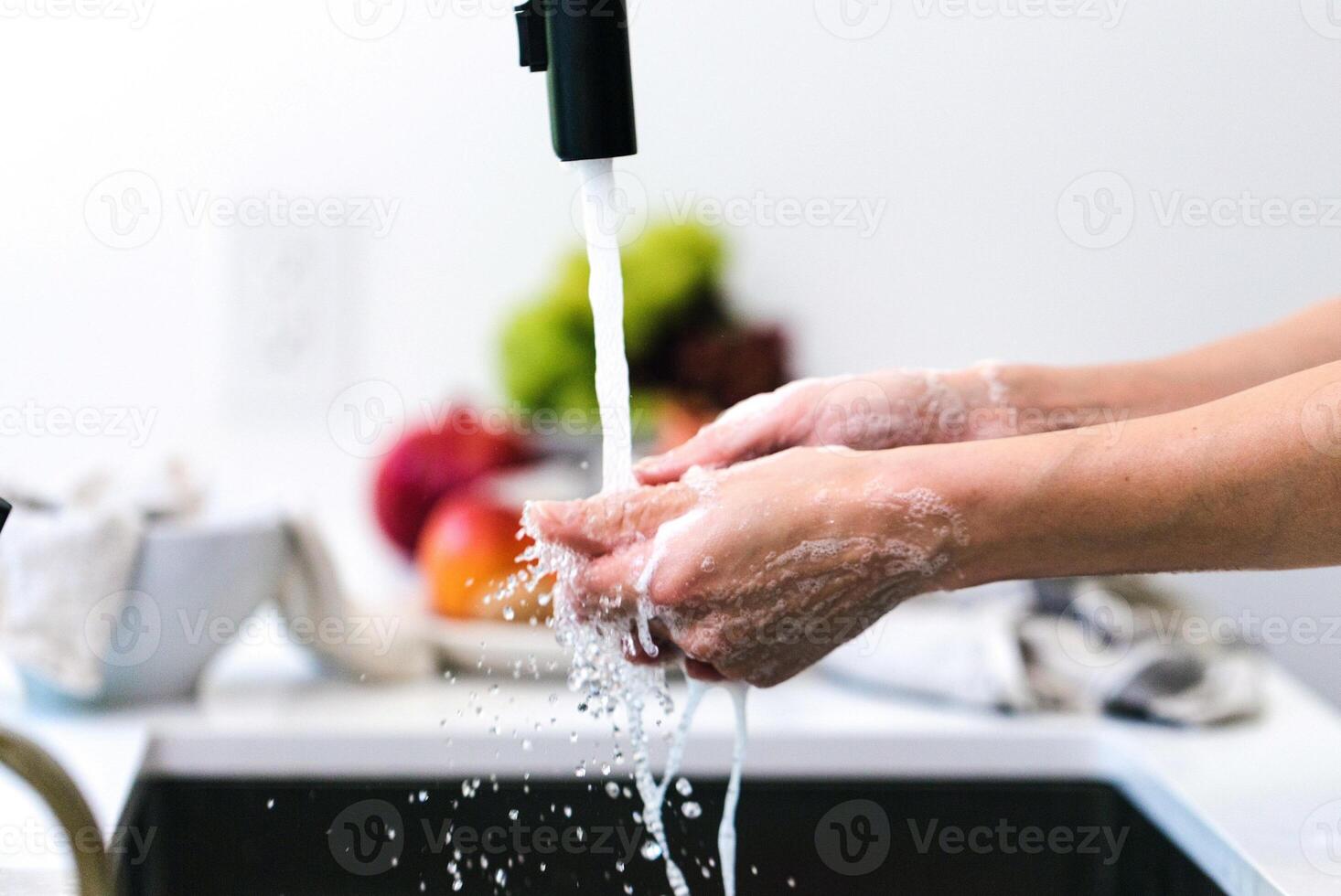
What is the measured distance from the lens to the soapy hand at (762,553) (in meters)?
0.61

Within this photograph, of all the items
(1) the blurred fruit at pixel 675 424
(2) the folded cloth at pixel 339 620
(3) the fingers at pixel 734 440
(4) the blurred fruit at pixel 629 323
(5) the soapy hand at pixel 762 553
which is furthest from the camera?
(4) the blurred fruit at pixel 629 323

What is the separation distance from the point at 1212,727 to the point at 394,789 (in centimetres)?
57

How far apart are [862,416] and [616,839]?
31 cm

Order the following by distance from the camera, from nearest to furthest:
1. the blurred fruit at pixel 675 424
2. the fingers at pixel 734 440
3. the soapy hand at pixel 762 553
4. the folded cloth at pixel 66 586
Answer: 1. the soapy hand at pixel 762 553
2. the fingers at pixel 734 440
3. the folded cloth at pixel 66 586
4. the blurred fruit at pixel 675 424

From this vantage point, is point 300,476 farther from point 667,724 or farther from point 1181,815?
point 1181,815

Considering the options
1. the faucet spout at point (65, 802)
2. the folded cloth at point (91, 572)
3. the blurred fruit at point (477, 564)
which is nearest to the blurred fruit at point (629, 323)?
the blurred fruit at point (477, 564)

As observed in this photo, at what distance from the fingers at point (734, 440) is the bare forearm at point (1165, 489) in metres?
0.19

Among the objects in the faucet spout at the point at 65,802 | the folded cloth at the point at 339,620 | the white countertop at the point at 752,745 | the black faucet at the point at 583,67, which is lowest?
the white countertop at the point at 752,745

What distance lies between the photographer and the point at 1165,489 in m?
0.58

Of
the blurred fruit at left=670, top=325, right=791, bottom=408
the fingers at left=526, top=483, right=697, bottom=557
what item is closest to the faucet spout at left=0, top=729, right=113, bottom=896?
the fingers at left=526, top=483, right=697, bottom=557

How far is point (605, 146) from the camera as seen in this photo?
0.55m

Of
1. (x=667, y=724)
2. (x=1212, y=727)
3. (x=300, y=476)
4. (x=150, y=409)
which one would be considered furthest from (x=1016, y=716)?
(x=150, y=409)

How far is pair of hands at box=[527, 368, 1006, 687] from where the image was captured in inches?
24.0

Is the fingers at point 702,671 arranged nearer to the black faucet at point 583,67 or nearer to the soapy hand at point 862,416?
the soapy hand at point 862,416
